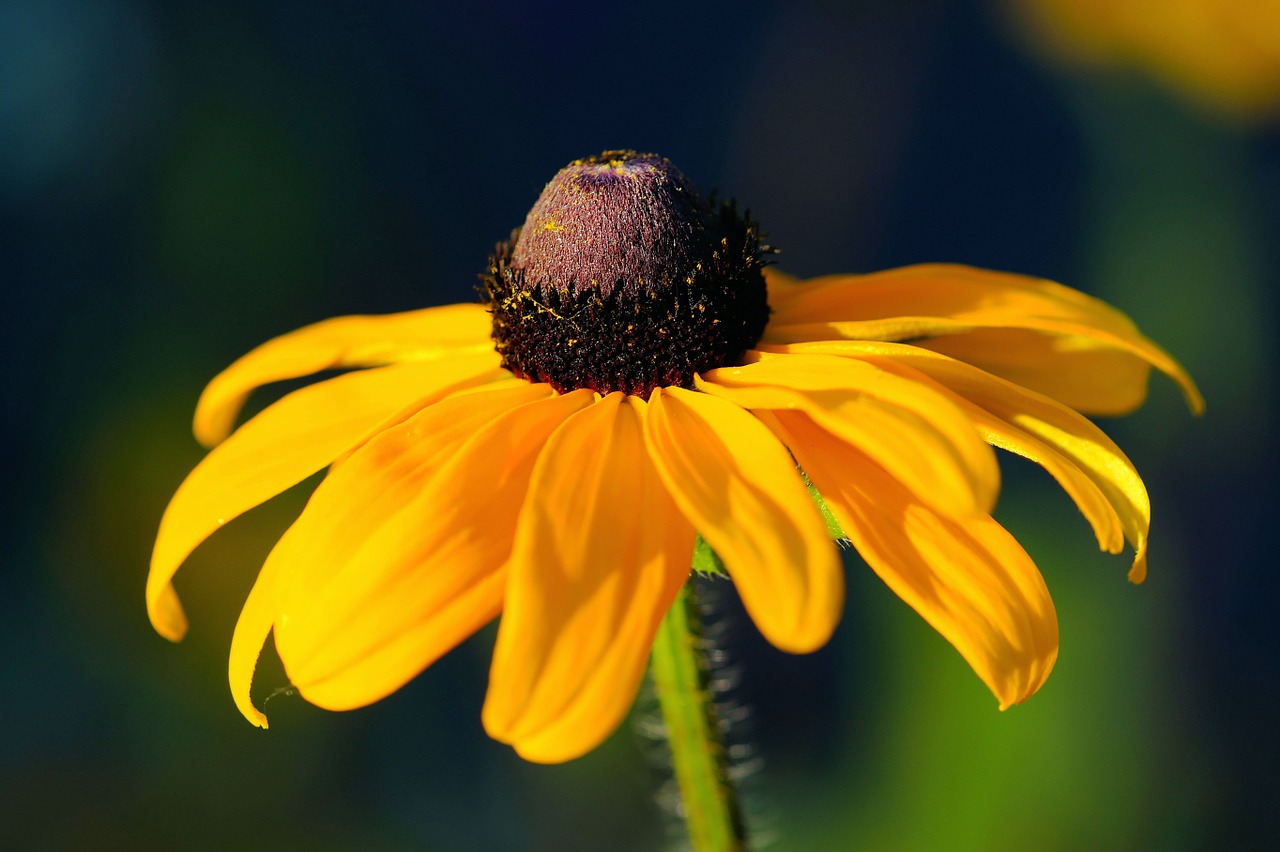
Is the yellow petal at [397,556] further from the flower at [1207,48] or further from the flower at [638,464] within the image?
the flower at [1207,48]

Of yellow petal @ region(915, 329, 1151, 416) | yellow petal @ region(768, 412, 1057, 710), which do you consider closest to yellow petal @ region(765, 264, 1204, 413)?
yellow petal @ region(915, 329, 1151, 416)

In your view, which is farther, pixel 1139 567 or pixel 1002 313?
pixel 1002 313

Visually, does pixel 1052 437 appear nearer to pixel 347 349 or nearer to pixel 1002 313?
pixel 1002 313

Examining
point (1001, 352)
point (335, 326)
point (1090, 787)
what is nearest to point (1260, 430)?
point (1090, 787)

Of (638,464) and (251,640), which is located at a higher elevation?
(638,464)

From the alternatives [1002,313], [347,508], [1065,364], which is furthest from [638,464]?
[1065,364]

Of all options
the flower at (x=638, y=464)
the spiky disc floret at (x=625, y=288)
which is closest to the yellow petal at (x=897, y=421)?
the flower at (x=638, y=464)

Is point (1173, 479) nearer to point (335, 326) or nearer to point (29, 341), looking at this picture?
point (335, 326)
